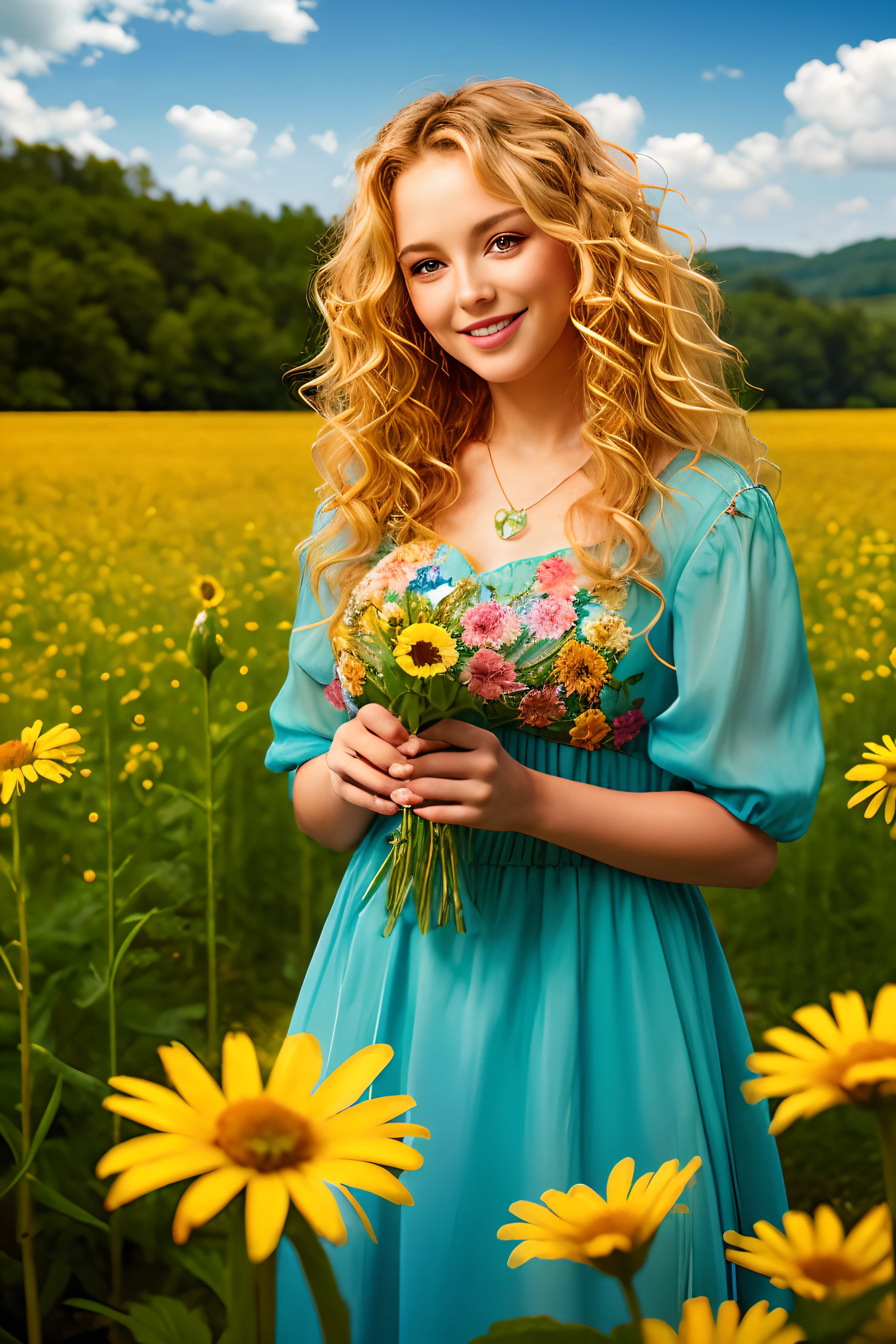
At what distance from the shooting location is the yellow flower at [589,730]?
0.63m

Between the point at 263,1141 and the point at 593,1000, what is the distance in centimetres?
53

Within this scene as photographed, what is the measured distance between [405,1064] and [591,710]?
0.28 m

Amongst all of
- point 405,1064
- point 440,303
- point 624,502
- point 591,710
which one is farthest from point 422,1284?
point 440,303

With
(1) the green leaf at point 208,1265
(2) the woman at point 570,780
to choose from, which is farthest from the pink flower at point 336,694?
(1) the green leaf at point 208,1265

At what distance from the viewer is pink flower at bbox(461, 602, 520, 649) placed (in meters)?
0.60

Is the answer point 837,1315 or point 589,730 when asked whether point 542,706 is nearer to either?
point 589,730

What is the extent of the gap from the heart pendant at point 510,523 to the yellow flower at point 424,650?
211 mm

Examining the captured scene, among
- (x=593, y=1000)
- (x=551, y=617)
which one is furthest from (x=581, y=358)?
(x=593, y=1000)

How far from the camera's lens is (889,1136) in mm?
171

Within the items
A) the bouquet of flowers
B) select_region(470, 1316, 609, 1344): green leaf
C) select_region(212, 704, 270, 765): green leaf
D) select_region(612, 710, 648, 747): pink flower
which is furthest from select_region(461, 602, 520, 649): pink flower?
select_region(470, 1316, 609, 1344): green leaf

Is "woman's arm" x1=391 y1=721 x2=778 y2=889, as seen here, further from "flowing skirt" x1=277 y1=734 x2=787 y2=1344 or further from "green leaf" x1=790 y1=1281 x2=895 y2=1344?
"green leaf" x1=790 y1=1281 x2=895 y2=1344

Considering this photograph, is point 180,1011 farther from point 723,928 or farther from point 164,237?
point 164,237

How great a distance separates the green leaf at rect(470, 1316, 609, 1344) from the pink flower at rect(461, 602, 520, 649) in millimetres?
436

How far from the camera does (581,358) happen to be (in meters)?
0.70
